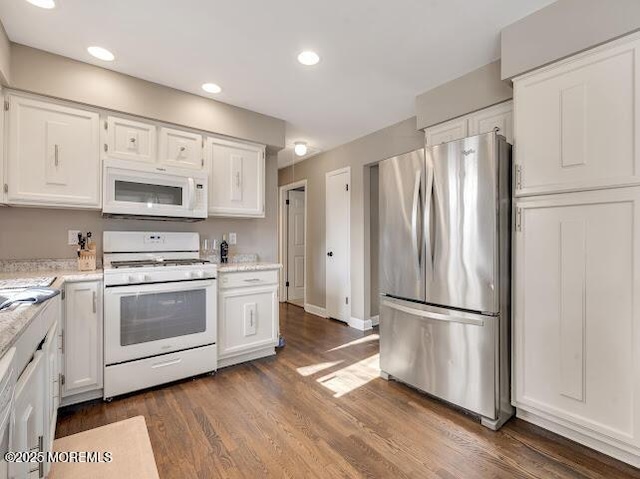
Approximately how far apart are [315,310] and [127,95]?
3.67 metres

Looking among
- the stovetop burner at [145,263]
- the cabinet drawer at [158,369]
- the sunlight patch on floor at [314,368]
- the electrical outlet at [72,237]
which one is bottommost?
the sunlight patch on floor at [314,368]

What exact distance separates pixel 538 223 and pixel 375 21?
1.62 metres

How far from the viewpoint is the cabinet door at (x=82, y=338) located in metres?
2.09

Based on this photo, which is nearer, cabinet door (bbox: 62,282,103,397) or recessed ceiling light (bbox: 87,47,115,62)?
cabinet door (bbox: 62,282,103,397)

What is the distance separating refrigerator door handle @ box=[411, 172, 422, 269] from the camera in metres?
2.29

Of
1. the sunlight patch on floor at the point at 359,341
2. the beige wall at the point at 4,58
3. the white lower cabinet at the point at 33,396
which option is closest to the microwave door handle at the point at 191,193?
the beige wall at the point at 4,58

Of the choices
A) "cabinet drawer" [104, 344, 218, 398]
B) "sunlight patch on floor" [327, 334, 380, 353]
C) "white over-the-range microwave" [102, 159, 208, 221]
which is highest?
"white over-the-range microwave" [102, 159, 208, 221]

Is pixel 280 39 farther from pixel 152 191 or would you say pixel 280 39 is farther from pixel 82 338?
pixel 82 338

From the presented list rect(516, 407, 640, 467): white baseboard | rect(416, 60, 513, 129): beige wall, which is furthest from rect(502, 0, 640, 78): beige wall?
rect(516, 407, 640, 467): white baseboard

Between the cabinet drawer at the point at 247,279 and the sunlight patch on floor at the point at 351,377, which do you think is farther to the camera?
the cabinet drawer at the point at 247,279

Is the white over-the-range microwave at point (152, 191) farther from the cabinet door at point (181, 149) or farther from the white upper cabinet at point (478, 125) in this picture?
the white upper cabinet at point (478, 125)

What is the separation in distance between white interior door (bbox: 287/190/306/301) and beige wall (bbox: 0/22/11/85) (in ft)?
13.2

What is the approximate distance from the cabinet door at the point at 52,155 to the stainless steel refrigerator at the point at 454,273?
2.39 metres

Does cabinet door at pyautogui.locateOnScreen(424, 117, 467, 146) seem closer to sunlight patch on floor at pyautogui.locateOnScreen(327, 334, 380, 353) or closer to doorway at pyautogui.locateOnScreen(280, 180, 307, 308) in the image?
sunlight patch on floor at pyautogui.locateOnScreen(327, 334, 380, 353)
